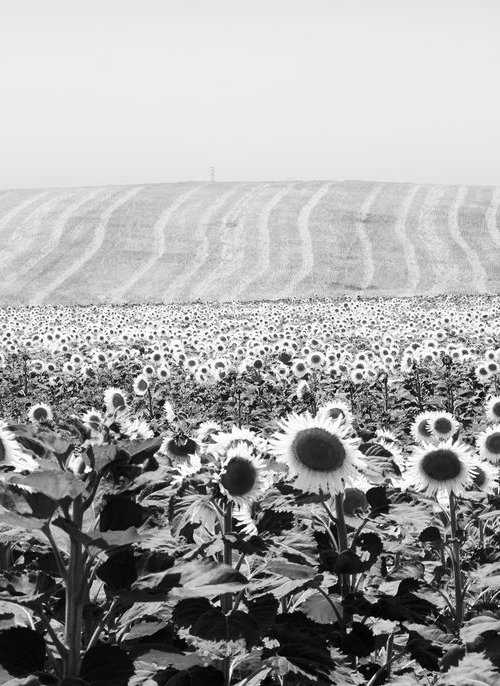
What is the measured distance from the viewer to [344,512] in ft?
12.8

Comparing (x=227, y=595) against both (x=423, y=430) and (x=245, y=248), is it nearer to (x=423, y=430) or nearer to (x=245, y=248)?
(x=423, y=430)

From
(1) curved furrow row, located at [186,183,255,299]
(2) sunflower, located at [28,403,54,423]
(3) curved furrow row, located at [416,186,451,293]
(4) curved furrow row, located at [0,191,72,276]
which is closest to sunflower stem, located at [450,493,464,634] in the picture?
(2) sunflower, located at [28,403,54,423]

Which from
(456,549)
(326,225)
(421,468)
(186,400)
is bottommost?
(456,549)

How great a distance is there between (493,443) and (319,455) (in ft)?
8.85

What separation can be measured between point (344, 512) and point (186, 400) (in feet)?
29.3

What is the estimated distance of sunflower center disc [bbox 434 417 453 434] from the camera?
586cm

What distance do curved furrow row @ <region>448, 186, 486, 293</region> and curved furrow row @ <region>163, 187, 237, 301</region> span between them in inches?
786

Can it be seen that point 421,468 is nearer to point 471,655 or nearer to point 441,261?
point 471,655

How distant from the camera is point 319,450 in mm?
3492

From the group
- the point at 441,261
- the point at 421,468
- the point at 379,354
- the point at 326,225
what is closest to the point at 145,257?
the point at 326,225

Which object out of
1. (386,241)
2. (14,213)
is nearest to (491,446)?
(386,241)

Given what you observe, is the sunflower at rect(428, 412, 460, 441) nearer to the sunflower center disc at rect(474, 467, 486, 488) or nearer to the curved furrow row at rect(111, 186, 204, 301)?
the sunflower center disc at rect(474, 467, 486, 488)

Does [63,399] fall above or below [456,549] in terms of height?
above

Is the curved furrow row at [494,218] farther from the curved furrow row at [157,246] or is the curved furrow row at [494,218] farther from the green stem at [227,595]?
the green stem at [227,595]
